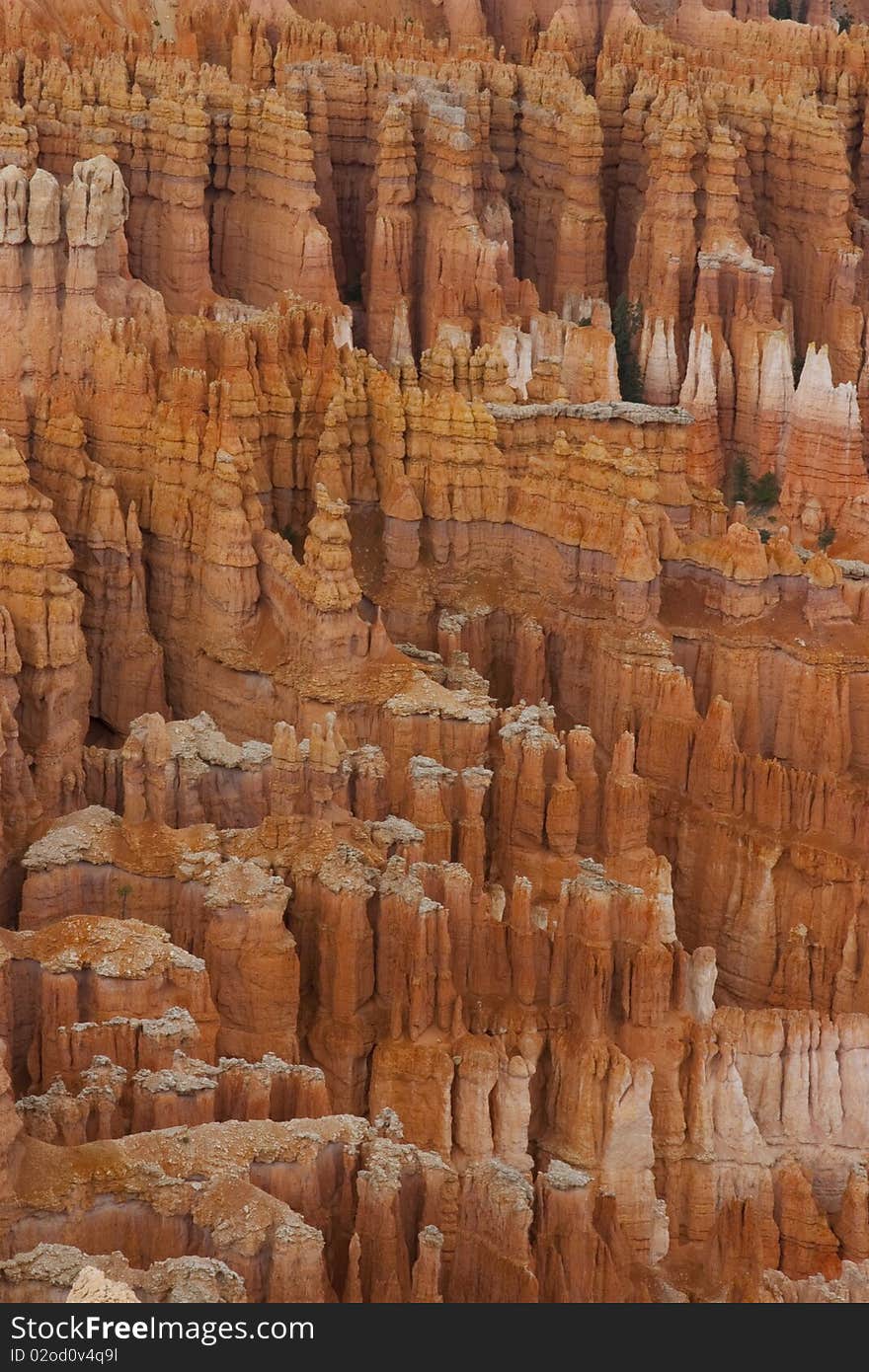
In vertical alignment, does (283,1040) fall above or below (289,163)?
below

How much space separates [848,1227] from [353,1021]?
6.81m

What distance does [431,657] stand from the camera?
52844mm

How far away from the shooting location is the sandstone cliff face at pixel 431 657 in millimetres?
40312

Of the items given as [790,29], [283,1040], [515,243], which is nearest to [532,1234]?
[283,1040]

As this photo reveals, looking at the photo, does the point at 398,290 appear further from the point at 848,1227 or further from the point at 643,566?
the point at 848,1227

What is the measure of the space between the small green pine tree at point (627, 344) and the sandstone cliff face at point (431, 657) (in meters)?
0.13

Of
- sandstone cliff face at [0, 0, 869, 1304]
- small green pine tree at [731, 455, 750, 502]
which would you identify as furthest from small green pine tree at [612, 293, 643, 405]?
small green pine tree at [731, 455, 750, 502]

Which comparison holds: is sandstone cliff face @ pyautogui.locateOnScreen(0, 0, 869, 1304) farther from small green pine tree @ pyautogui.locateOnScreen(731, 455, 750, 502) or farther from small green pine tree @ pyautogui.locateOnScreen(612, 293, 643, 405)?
small green pine tree @ pyautogui.locateOnScreen(731, 455, 750, 502)

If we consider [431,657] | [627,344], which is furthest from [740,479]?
[431,657]

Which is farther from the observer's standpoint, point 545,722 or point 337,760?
point 545,722

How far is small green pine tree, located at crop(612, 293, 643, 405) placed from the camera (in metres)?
64.6

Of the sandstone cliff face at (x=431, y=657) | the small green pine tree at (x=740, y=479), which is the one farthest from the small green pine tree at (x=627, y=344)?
the small green pine tree at (x=740, y=479)

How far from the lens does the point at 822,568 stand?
53.0m

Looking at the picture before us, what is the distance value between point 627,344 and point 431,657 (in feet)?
47.3
